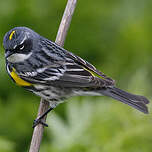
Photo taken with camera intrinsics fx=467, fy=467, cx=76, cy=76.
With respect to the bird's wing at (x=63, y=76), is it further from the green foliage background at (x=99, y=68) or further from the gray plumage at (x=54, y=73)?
the green foliage background at (x=99, y=68)

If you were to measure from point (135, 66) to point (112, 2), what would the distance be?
1.14 metres

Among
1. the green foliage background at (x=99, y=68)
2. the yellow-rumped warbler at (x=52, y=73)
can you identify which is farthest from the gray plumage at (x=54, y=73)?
the green foliage background at (x=99, y=68)

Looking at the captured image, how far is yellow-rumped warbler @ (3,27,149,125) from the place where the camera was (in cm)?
464

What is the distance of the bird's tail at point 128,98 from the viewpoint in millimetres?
4504

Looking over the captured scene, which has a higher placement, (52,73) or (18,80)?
(52,73)

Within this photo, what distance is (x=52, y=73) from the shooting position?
4.75 m

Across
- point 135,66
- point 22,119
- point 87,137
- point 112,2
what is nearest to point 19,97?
point 22,119

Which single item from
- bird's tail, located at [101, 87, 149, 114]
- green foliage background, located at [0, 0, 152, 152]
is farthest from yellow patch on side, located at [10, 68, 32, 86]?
bird's tail, located at [101, 87, 149, 114]

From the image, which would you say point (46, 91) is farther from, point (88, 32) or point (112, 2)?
point (112, 2)

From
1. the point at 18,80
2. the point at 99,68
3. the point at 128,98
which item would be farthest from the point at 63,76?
the point at 99,68

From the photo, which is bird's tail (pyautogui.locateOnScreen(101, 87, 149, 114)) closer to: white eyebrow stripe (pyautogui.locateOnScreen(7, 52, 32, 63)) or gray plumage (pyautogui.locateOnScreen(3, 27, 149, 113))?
gray plumage (pyautogui.locateOnScreen(3, 27, 149, 113))

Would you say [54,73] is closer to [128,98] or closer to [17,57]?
[17,57]

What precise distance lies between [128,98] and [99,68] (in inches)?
A: 46.5

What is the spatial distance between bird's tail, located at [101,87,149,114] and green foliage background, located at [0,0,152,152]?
0.18 m
